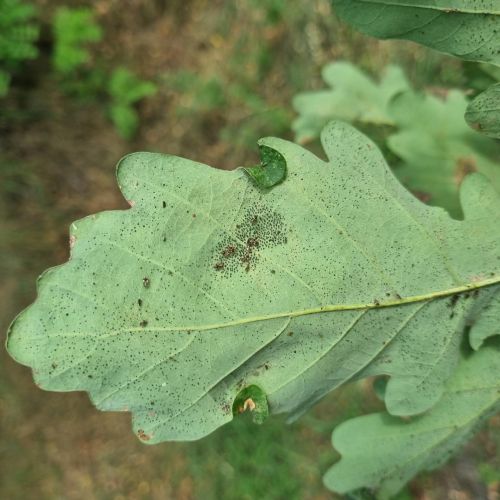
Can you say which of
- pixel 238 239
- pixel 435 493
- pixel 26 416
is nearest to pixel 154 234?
pixel 238 239

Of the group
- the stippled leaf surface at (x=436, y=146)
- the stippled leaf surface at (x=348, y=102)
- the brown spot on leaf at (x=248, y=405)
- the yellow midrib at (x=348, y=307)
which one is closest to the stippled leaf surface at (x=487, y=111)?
the yellow midrib at (x=348, y=307)

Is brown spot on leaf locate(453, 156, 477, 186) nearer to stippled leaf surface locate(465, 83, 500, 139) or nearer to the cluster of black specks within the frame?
stippled leaf surface locate(465, 83, 500, 139)

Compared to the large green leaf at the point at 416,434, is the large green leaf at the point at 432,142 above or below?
above

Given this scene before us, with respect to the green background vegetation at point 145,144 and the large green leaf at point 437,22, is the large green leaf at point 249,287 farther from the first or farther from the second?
the green background vegetation at point 145,144

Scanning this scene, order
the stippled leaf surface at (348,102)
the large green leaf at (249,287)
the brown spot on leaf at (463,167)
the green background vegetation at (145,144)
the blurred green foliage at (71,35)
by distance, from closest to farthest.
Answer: the large green leaf at (249,287), the brown spot on leaf at (463,167), the stippled leaf surface at (348,102), the green background vegetation at (145,144), the blurred green foliage at (71,35)

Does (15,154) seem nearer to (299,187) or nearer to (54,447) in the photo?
(54,447)

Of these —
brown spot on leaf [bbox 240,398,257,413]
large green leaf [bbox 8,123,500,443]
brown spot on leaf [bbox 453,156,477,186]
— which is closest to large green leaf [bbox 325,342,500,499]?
large green leaf [bbox 8,123,500,443]

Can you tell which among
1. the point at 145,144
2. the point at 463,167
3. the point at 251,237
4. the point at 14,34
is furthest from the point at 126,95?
the point at 251,237
